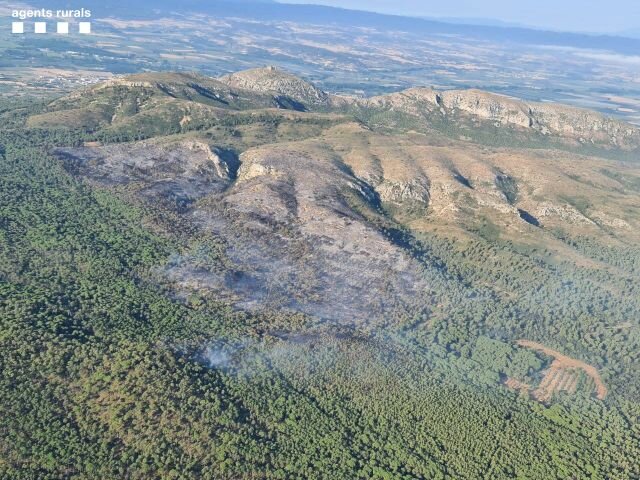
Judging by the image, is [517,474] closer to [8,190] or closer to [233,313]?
[233,313]

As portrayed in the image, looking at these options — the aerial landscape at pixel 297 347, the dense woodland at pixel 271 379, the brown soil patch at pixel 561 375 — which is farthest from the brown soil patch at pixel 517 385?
the dense woodland at pixel 271 379

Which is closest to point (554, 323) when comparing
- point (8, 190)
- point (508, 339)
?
point (508, 339)

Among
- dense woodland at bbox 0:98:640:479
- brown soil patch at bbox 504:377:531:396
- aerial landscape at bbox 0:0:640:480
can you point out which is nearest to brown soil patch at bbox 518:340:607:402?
aerial landscape at bbox 0:0:640:480

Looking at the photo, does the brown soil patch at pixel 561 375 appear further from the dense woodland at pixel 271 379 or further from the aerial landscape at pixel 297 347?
the dense woodland at pixel 271 379

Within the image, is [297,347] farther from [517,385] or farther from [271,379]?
[517,385]

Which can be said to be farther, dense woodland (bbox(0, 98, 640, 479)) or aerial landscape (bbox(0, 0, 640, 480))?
aerial landscape (bbox(0, 0, 640, 480))

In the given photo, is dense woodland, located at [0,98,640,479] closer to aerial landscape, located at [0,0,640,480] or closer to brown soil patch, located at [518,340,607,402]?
aerial landscape, located at [0,0,640,480]
